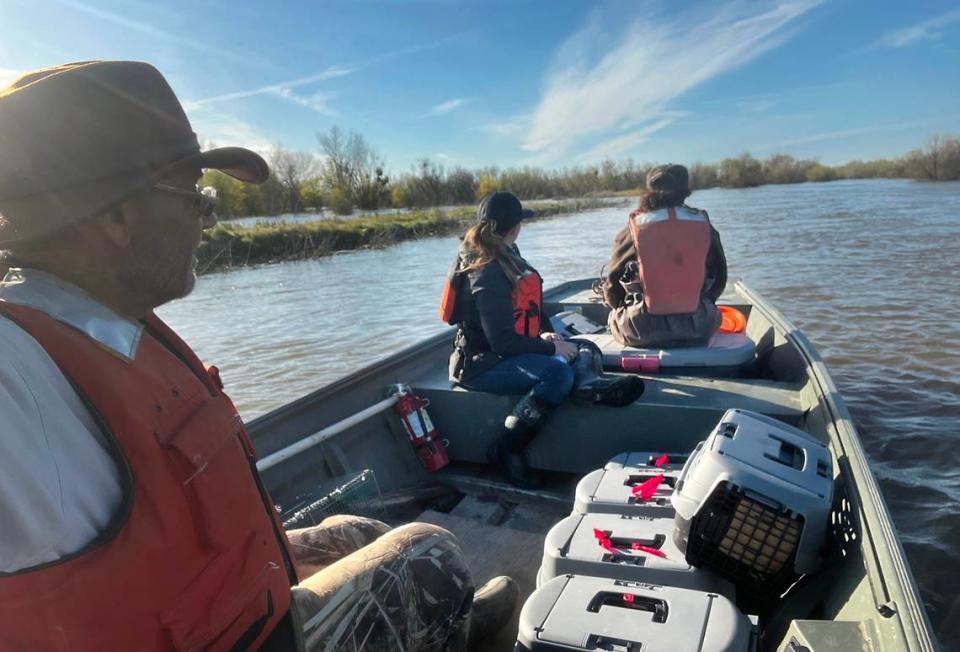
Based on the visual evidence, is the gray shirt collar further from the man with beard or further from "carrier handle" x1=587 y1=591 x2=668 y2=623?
"carrier handle" x1=587 y1=591 x2=668 y2=623

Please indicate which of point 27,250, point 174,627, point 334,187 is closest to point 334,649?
point 174,627

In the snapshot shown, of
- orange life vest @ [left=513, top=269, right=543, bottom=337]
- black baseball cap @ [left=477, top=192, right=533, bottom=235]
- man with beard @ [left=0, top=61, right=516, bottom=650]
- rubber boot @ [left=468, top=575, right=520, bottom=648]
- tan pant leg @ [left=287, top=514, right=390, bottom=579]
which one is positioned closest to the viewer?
man with beard @ [left=0, top=61, right=516, bottom=650]

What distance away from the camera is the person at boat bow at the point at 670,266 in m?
3.70

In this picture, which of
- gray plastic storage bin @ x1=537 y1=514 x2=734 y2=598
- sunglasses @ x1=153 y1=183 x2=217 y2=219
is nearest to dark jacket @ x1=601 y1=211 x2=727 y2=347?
gray plastic storage bin @ x1=537 y1=514 x2=734 y2=598

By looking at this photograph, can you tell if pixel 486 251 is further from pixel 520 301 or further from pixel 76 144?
pixel 76 144

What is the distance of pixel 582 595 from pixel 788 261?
11986 mm

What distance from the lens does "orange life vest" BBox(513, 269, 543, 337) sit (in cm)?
321

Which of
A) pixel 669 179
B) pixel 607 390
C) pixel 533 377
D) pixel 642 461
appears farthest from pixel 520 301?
pixel 669 179

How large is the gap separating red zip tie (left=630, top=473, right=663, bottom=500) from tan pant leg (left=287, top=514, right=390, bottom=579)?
3.04 ft

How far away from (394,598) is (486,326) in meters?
1.58

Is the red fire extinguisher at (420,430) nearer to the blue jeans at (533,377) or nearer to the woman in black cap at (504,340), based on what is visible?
the woman in black cap at (504,340)

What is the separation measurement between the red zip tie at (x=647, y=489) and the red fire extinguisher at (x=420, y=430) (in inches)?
50.3

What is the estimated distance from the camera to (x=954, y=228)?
14.0 metres

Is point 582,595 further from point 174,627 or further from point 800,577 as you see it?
point 174,627
